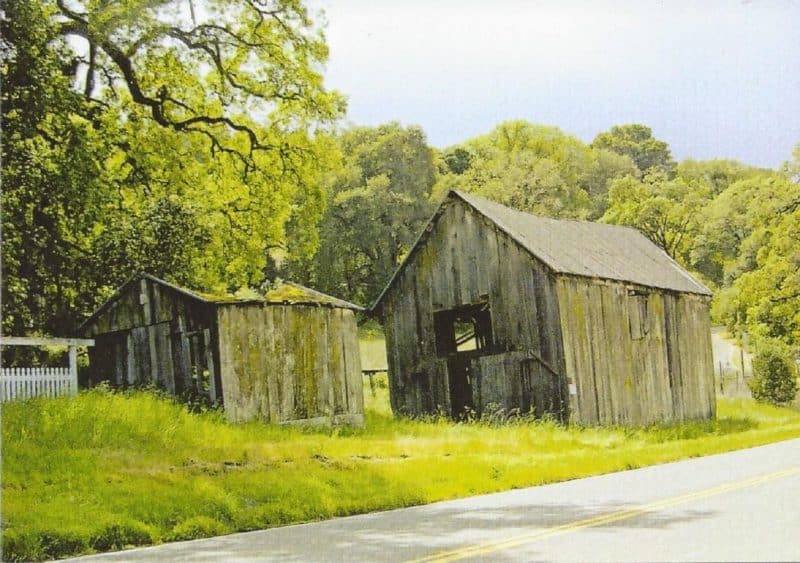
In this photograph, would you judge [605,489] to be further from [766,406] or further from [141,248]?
[766,406]

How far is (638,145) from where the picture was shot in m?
72.9

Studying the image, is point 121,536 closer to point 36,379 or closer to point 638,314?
point 36,379

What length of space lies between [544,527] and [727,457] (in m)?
9.53

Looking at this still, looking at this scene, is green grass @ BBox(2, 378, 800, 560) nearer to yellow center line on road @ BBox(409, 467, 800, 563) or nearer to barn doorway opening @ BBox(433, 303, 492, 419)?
yellow center line on road @ BBox(409, 467, 800, 563)

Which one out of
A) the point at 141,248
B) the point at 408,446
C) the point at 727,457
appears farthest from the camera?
the point at 141,248

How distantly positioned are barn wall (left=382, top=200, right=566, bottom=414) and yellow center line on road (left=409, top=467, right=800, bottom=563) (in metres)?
14.8

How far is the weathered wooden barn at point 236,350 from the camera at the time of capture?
71.6 feet

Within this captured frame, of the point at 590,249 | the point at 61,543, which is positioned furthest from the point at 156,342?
the point at 590,249

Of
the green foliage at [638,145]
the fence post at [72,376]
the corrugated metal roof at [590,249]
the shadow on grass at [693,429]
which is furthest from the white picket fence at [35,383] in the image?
the green foliage at [638,145]

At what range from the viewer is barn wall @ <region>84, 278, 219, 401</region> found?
22125 mm

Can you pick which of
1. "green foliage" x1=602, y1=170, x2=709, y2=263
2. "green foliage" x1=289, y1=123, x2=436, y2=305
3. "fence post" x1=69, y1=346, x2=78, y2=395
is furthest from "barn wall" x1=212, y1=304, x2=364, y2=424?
"green foliage" x1=602, y1=170, x2=709, y2=263

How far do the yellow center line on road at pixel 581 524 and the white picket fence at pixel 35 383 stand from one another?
37.2 feet

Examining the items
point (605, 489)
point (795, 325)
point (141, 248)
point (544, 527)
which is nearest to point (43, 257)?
point (141, 248)

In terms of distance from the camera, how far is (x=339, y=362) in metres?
24.4
